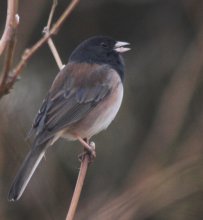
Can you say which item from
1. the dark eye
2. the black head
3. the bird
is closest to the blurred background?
the bird

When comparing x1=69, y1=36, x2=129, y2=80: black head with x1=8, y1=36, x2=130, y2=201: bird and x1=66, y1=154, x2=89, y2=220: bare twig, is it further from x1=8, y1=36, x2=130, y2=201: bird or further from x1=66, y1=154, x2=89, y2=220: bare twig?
x1=66, y1=154, x2=89, y2=220: bare twig

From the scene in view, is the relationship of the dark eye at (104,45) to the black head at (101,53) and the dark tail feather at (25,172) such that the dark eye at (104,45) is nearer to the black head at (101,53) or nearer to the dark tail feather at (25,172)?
the black head at (101,53)

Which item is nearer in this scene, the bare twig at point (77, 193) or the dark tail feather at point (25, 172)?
the bare twig at point (77, 193)

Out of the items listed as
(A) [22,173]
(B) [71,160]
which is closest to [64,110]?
(A) [22,173]

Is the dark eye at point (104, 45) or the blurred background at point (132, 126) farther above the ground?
the dark eye at point (104, 45)

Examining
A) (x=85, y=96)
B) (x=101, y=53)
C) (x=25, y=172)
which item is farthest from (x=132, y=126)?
(x=25, y=172)

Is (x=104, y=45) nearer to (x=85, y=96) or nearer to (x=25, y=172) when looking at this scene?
(x=85, y=96)

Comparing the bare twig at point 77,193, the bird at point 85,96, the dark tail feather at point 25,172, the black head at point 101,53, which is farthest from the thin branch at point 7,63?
the black head at point 101,53
